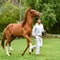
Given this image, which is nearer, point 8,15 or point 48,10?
point 48,10

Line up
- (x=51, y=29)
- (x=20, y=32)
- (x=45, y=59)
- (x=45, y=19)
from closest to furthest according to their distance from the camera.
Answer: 1. (x=45, y=59)
2. (x=20, y=32)
3. (x=45, y=19)
4. (x=51, y=29)

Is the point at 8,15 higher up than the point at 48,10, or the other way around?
the point at 48,10

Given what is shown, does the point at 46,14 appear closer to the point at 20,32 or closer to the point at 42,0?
the point at 42,0

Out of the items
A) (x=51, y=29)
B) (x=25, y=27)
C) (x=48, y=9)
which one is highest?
(x=25, y=27)

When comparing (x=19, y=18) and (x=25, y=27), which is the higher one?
(x=25, y=27)

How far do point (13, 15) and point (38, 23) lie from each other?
3035cm

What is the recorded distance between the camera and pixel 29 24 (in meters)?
16.1

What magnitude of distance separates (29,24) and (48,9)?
26.9 meters

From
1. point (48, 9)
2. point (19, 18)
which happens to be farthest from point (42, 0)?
point (19, 18)

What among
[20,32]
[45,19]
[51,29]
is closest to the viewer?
[20,32]

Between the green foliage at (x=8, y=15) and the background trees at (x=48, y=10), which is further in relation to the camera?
the green foliage at (x=8, y=15)

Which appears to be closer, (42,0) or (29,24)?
(29,24)

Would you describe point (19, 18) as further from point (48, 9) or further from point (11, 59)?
point (11, 59)

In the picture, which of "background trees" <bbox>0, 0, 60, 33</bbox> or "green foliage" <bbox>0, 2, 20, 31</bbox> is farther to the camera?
"green foliage" <bbox>0, 2, 20, 31</bbox>
